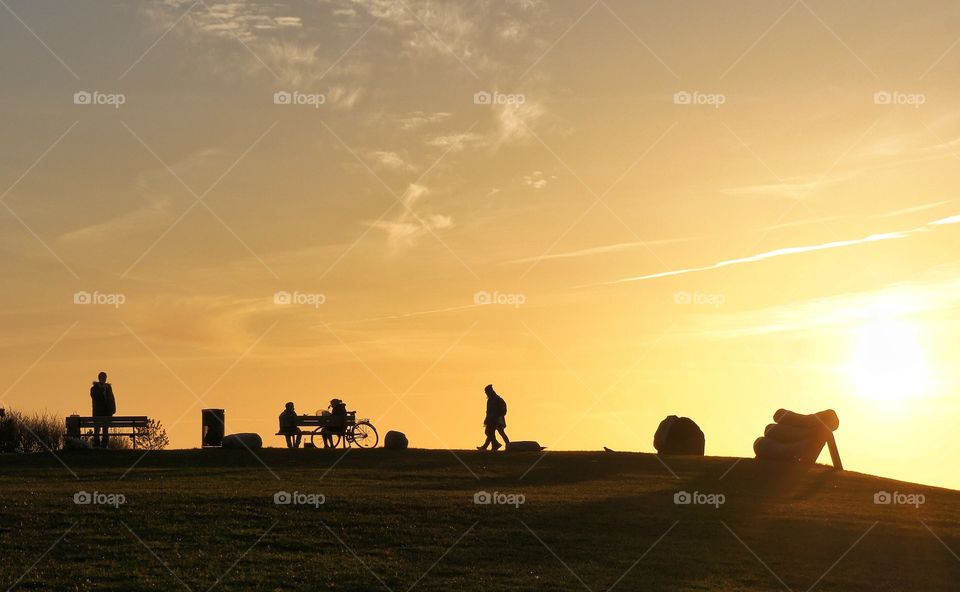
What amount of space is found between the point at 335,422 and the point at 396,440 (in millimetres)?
2840

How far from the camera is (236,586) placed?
1825 centimetres

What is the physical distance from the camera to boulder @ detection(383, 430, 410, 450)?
42.3 meters

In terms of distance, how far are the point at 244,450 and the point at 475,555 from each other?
18891 mm

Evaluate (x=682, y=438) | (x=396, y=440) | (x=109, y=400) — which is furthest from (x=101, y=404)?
(x=682, y=438)

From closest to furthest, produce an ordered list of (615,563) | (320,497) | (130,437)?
(615,563) < (320,497) < (130,437)

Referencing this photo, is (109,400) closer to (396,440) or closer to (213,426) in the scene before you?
(213,426)

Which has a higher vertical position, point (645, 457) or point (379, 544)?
point (645, 457)

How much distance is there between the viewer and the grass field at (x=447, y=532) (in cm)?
1933

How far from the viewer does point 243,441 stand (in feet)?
132

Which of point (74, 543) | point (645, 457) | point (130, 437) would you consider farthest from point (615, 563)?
point (130, 437)

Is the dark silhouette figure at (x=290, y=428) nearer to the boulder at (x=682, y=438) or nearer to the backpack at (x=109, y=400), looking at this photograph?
the backpack at (x=109, y=400)

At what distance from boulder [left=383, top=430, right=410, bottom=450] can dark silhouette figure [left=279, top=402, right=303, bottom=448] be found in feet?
12.3

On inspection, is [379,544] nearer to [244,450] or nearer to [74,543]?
[74,543]

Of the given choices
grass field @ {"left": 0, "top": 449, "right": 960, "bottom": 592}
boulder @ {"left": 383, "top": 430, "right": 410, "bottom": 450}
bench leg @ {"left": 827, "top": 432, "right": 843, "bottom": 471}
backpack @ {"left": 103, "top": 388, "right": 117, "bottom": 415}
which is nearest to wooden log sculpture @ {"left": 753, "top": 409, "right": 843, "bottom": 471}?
bench leg @ {"left": 827, "top": 432, "right": 843, "bottom": 471}
